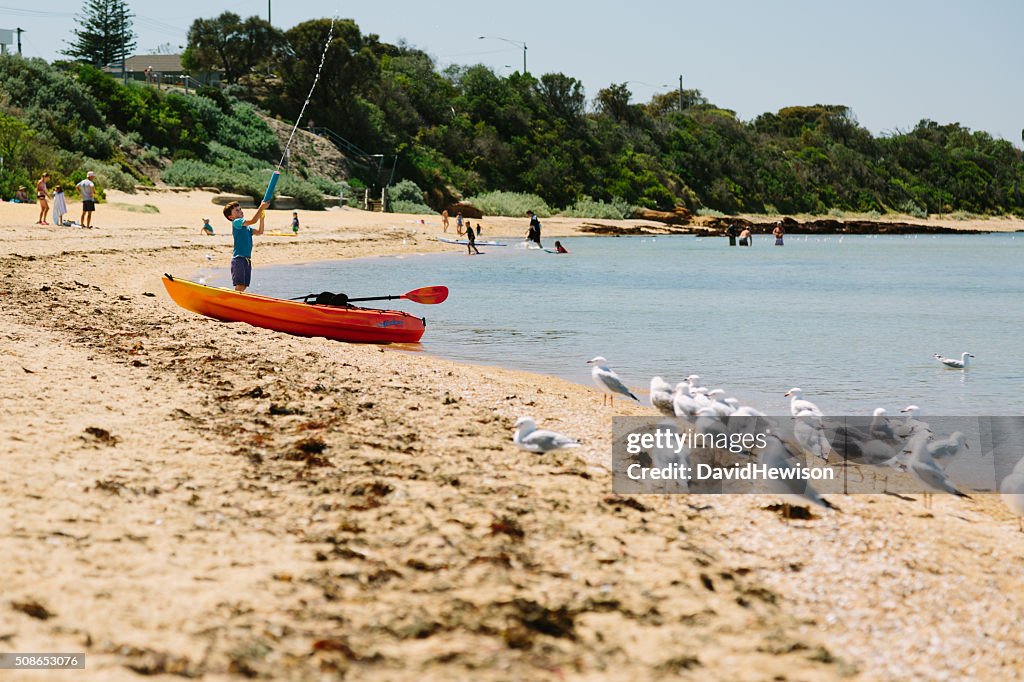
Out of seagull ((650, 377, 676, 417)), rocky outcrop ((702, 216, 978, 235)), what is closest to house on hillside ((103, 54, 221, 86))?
rocky outcrop ((702, 216, 978, 235))

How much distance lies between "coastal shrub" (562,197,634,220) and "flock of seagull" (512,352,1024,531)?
57.3 m

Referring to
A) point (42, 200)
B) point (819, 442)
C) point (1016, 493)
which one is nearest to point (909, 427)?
point (819, 442)

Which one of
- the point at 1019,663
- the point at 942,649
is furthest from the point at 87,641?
the point at 1019,663

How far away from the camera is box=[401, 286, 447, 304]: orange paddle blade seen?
49.5ft

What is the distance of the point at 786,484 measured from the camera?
19.1 ft

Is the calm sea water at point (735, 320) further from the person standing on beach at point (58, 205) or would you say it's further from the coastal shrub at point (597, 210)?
the coastal shrub at point (597, 210)

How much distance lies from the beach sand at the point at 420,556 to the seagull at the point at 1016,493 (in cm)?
9

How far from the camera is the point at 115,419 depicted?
22.5 feet

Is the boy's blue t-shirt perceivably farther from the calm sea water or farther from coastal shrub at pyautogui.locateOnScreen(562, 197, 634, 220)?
coastal shrub at pyautogui.locateOnScreen(562, 197, 634, 220)

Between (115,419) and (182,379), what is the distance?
168cm

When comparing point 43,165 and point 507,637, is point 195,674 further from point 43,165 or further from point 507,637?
point 43,165

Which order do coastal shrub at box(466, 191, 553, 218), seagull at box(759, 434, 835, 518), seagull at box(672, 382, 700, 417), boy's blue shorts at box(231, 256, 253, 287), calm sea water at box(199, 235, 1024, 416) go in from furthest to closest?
coastal shrub at box(466, 191, 553, 218) → boy's blue shorts at box(231, 256, 253, 287) → calm sea water at box(199, 235, 1024, 416) → seagull at box(672, 382, 700, 417) → seagull at box(759, 434, 835, 518)

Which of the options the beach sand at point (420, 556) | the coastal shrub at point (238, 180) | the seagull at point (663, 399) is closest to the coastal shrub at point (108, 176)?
the coastal shrub at point (238, 180)

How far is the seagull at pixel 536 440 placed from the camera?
650cm
